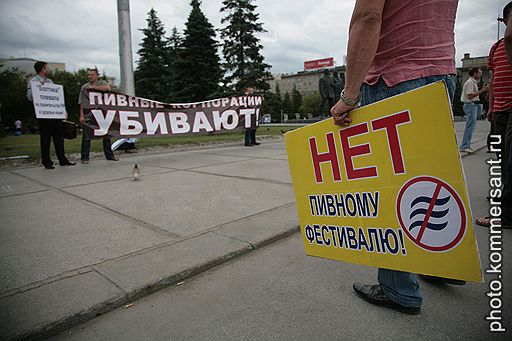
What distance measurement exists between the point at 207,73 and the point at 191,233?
25006 millimetres

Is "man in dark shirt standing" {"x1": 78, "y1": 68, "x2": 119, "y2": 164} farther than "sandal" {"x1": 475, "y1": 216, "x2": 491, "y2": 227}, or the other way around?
"man in dark shirt standing" {"x1": 78, "y1": 68, "x2": 119, "y2": 164}

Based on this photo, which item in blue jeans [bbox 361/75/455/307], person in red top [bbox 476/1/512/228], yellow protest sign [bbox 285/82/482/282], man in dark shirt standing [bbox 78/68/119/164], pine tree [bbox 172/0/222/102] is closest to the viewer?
yellow protest sign [bbox 285/82/482/282]

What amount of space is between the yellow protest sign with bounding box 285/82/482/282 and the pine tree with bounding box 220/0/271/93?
27.3 metres

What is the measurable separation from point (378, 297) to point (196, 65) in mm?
26633

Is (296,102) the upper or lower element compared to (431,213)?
upper

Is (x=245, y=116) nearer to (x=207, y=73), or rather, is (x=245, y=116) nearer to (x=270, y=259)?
(x=270, y=259)

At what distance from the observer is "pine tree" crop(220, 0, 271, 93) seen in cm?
2842

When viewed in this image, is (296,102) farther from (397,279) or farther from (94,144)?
(397,279)

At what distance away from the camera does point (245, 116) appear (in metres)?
11.1

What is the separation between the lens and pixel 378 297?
1.95 meters

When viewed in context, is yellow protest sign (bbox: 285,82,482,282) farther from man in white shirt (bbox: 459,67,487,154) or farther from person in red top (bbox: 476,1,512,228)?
man in white shirt (bbox: 459,67,487,154)

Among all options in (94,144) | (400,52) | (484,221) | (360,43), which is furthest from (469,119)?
(94,144)

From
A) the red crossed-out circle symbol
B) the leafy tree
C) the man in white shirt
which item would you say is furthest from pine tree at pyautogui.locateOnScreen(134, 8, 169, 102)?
the leafy tree

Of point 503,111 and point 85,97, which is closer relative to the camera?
point 503,111
